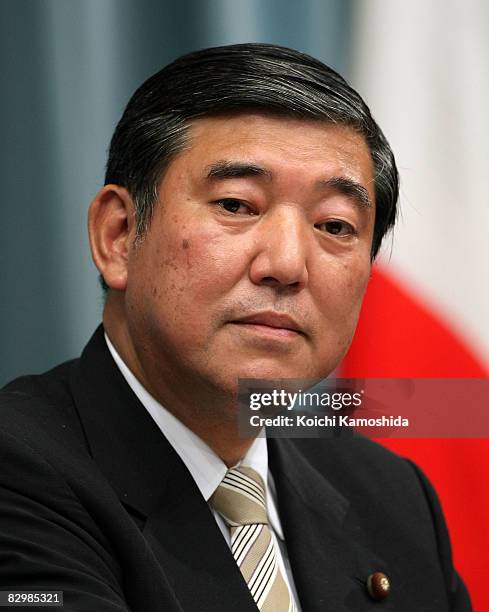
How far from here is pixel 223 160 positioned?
5.50 feet

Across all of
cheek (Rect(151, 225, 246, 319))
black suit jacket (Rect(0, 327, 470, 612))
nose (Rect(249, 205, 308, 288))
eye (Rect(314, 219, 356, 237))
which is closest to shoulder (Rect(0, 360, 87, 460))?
black suit jacket (Rect(0, 327, 470, 612))

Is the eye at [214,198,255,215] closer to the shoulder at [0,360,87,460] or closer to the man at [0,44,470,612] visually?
the man at [0,44,470,612]

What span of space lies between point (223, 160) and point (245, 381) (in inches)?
14.4

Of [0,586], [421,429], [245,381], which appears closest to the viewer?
[0,586]

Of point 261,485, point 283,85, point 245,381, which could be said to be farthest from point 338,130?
point 261,485

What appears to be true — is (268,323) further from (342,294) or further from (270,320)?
(342,294)

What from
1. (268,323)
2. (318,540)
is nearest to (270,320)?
(268,323)

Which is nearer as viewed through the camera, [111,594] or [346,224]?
[111,594]

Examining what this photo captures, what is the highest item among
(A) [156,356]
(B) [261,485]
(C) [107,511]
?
(A) [156,356]

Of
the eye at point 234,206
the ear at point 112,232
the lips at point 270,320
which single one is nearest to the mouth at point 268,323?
the lips at point 270,320

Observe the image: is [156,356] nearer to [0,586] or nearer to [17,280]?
[0,586]

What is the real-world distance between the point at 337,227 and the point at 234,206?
198 mm

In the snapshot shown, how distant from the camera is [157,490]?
1635mm

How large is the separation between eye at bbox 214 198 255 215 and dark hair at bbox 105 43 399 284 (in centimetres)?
14
